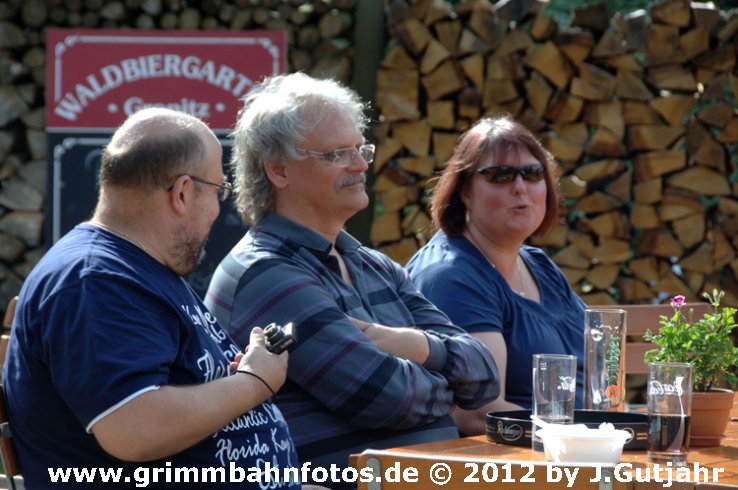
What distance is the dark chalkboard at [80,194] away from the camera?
5055 millimetres

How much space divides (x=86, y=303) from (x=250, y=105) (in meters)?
1.14

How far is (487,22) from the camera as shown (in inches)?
199

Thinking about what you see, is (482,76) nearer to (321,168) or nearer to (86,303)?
(321,168)

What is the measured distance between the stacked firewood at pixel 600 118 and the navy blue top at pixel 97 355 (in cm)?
301

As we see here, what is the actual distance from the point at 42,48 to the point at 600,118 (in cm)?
254

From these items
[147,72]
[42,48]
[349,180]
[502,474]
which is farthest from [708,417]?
[42,48]

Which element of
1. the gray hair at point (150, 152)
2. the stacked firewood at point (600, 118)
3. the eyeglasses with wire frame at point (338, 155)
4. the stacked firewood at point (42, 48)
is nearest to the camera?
the gray hair at point (150, 152)

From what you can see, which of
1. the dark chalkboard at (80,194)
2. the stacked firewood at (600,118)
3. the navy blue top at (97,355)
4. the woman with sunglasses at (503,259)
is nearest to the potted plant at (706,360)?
the woman with sunglasses at (503,259)

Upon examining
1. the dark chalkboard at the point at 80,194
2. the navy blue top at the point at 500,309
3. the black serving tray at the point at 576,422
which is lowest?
the black serving tray at the point at 576,422

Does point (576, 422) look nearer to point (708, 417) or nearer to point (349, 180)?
point (708, 417)

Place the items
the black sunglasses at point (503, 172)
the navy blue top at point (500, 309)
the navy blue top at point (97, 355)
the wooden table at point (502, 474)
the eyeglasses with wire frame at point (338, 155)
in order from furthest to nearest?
the black sunglasses at point (503, 172) → the navy blue top at point (500, 309) → the eyeglasses with wire frame at point (338, 155) → the navy blue top at point (97, 355) → the wooden table at point (502, 474)

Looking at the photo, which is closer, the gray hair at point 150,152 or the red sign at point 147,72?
the gray hair at point 150,152

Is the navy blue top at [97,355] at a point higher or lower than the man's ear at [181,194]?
lower

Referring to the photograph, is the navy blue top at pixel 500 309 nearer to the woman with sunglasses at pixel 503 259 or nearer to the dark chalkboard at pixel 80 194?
the woman with sunglasses at pixel 503 259
